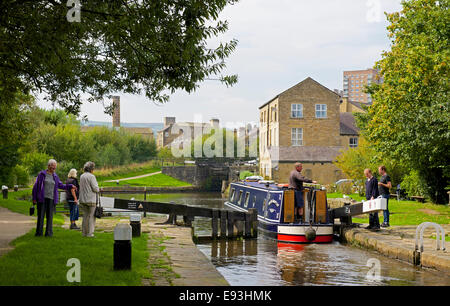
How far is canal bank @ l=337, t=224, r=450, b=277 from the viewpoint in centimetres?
901

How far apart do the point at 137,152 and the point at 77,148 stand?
27564 mm

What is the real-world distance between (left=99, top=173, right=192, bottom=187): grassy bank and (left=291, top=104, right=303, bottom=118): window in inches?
692

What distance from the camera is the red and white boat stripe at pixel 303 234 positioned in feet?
45.0

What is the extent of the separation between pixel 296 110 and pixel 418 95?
75.6ft

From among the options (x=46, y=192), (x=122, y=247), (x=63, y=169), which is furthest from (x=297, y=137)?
(x=122, y=247)

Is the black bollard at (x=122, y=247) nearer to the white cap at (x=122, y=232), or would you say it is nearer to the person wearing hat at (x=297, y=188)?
the white cap at (x=122, y=232)

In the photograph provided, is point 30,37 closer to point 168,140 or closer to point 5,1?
point 5,1

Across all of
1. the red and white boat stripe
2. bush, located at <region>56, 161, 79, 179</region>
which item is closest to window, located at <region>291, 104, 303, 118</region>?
bush, located at <region>56, 161, 79, 179</region>

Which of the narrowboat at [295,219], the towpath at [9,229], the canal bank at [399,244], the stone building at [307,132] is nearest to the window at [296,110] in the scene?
the stone building at [307,132]

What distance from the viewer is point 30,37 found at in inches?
264

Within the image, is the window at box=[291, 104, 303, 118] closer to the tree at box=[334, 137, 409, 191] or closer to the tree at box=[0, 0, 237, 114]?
the tree at box=[334, 137, 409, 191]

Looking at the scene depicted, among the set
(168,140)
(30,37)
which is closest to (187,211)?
(30,37)

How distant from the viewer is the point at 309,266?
10.2 m

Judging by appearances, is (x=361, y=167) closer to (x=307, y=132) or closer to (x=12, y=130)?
(x=307, y=132)
